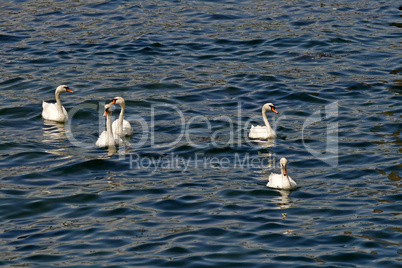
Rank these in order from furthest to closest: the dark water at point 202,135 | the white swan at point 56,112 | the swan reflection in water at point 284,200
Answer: the white swan at point 56,112 → the swan reflection in water at point 284,200 → the dark water at point 202,135

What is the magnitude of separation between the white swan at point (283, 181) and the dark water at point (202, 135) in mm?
147

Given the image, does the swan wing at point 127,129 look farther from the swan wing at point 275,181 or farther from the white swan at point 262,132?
the swan wing at point 275,181

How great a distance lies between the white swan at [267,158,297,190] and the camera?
46.1ft

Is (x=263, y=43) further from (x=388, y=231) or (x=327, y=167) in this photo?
(x=388, y=231)

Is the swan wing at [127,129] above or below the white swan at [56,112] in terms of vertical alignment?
below

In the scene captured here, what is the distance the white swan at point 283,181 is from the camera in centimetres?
1405

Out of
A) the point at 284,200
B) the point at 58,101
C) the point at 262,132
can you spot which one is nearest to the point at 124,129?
the point at 58,101

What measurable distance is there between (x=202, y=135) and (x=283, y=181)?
4.36 meters

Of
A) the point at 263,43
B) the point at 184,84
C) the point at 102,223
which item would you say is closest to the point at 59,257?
the point at 102,223

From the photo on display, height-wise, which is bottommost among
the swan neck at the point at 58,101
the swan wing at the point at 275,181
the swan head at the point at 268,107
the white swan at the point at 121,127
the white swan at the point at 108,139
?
A: the swan wing at the point at 275,181

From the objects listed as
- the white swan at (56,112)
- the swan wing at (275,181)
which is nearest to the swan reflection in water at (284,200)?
the swan wing at (275,181)

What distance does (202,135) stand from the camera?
1800cm

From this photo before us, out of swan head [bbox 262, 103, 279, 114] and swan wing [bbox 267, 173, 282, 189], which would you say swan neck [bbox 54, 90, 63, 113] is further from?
swan wing [bbox 267, 173, 282, 189]

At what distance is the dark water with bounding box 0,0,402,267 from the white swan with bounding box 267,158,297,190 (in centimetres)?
15
